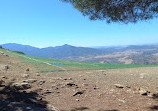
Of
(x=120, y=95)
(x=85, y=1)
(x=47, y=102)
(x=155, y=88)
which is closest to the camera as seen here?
(x=47, y=102)

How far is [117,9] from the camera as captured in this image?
6.61 meters

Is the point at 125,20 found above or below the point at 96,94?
above

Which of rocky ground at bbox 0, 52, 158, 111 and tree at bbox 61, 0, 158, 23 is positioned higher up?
tree at bbox 61, 0, 158, 23

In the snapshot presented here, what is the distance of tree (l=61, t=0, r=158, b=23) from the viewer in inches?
250

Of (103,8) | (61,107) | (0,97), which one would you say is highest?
(103,8)

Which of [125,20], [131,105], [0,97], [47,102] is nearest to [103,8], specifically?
[125,20]

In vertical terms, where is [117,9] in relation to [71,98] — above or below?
above

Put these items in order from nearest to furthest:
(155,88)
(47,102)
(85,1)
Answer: (47,102)
(85,1)
(155,88)

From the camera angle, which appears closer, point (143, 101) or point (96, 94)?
point (143, 101)

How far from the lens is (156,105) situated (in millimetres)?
4777

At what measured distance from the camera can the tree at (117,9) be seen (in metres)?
6.36

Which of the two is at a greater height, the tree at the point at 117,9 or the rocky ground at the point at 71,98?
the tree at the point at 117,9

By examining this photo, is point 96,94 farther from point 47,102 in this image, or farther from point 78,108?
point 47,102

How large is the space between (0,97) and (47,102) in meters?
1.67
